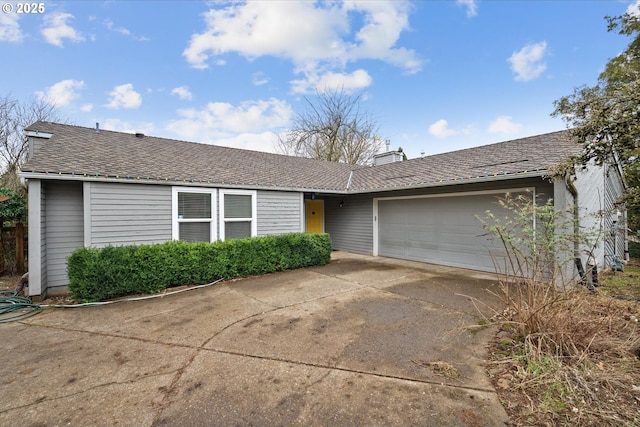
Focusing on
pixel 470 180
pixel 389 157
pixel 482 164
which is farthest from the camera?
pixel 389 157

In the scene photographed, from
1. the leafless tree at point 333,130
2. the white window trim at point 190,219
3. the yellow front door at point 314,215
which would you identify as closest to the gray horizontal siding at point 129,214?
the white window trim at point 190,219

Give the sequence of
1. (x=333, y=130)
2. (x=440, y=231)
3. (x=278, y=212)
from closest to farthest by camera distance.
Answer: (x=440, y=231) → (x=278, y=212) → (x=333, y=130)

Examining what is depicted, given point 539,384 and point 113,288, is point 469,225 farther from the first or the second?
point 113,288

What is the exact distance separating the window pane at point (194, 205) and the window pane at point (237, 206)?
48 centimetres

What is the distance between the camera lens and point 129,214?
6309mm

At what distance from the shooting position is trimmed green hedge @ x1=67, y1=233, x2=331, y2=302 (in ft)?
16.9

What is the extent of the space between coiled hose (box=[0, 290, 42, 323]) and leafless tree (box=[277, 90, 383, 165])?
17056 mm

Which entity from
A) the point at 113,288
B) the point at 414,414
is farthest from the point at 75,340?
the point at 414,414

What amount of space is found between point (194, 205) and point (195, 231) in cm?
68

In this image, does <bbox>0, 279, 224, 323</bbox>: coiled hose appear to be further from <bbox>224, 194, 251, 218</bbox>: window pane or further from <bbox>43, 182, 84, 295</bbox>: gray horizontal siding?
<bbox>224, 194, 251, 218</bbox>: window pane

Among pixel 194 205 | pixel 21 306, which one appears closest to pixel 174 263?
pixel 194 205

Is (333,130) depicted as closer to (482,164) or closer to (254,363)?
(482,164)

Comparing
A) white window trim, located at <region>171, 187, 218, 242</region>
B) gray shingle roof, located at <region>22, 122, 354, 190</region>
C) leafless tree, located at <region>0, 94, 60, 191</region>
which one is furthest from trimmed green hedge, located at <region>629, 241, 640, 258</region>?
leafless tree, located at <region>0, 94, 60, 191</region>

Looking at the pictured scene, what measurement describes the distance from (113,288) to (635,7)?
22.2m
